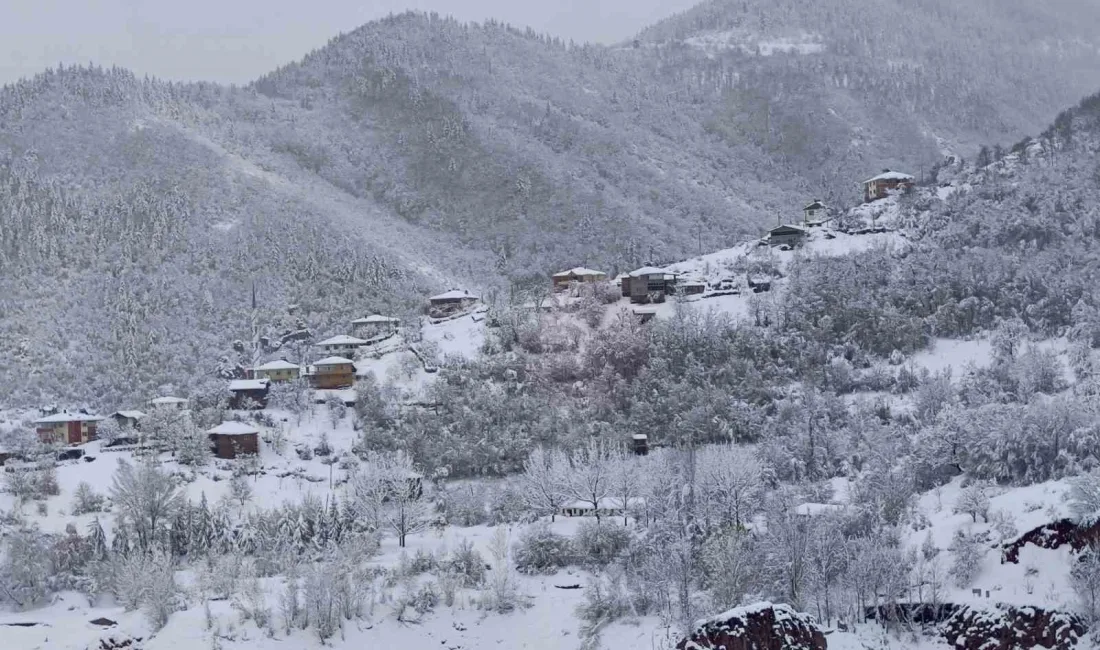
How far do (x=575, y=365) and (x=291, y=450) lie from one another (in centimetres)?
1738

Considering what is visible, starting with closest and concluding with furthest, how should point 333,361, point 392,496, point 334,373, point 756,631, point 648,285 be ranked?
point 756,631, point 392,496, point 333,361, point 334,373, point 648,285

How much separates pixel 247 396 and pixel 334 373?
5.89 m

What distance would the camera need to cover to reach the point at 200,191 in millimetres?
118375

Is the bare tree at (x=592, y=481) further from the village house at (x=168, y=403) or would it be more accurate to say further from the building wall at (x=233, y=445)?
the village house at (x=168, y=403)

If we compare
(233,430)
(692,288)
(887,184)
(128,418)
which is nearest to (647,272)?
(692,288)

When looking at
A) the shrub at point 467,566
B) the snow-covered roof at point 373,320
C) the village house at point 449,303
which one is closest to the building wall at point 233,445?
the shrub at point 467,566

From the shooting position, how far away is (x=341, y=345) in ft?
266

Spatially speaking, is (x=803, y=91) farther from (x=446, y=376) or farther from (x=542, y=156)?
(x=446, y=376)

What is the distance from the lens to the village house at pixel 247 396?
229 feet

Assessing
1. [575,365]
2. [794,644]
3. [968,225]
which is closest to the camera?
[794,644]

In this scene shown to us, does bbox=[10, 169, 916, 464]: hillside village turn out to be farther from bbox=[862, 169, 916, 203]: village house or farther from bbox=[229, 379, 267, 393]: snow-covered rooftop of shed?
bbox=[862, 169, 916, 203]: village house

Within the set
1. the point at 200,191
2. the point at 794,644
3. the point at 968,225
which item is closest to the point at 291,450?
the point at 794,644

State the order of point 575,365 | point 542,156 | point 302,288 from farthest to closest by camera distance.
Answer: point 542,156, point 302,288, point 575,365

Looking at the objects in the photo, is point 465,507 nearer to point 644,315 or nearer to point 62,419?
point 644,315
